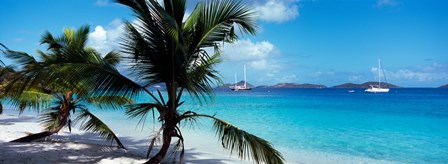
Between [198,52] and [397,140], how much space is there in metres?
10.2

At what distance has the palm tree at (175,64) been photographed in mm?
4453

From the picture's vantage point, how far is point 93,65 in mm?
4207

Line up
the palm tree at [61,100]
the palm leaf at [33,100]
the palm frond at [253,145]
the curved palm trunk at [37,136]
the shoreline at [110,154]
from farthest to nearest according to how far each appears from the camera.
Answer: the curved palm trunk at [37,136], the palm leaf at [33,100], the palm tree at [61,100], the shoreline at [110,154], the palm frond at [253,145]

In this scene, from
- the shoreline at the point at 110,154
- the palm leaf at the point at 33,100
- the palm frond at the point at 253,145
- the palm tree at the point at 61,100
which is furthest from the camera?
the palm leaf at the point at 33,100

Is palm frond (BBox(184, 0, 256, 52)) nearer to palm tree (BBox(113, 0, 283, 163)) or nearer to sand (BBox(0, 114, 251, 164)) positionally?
palm tree (BBox(113, 0, 283, 163))

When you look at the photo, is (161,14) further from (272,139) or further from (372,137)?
(372,137)

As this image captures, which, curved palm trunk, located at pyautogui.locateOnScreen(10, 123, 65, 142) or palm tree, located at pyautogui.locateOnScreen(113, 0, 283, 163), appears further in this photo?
curved palm trunk, located at pyautogui.locateOnScreen(10, 123, 65, 142)

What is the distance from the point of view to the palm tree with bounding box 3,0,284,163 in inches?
175

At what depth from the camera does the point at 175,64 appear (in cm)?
467

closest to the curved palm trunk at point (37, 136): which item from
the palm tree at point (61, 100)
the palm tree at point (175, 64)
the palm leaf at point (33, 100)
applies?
the palm tree at point (61, 100)

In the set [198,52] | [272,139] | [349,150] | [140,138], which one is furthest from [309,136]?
[198,52]

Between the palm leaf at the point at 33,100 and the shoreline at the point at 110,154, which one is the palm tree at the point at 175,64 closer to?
the shoreline at the point at 110,154

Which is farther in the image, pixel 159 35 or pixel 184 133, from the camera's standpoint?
pixel 184 133

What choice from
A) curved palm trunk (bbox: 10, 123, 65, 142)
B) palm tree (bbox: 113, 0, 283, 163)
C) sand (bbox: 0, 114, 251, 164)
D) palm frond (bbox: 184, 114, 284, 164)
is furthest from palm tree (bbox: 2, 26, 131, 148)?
palm frond (bbox: 184, 114, 284, 164)
